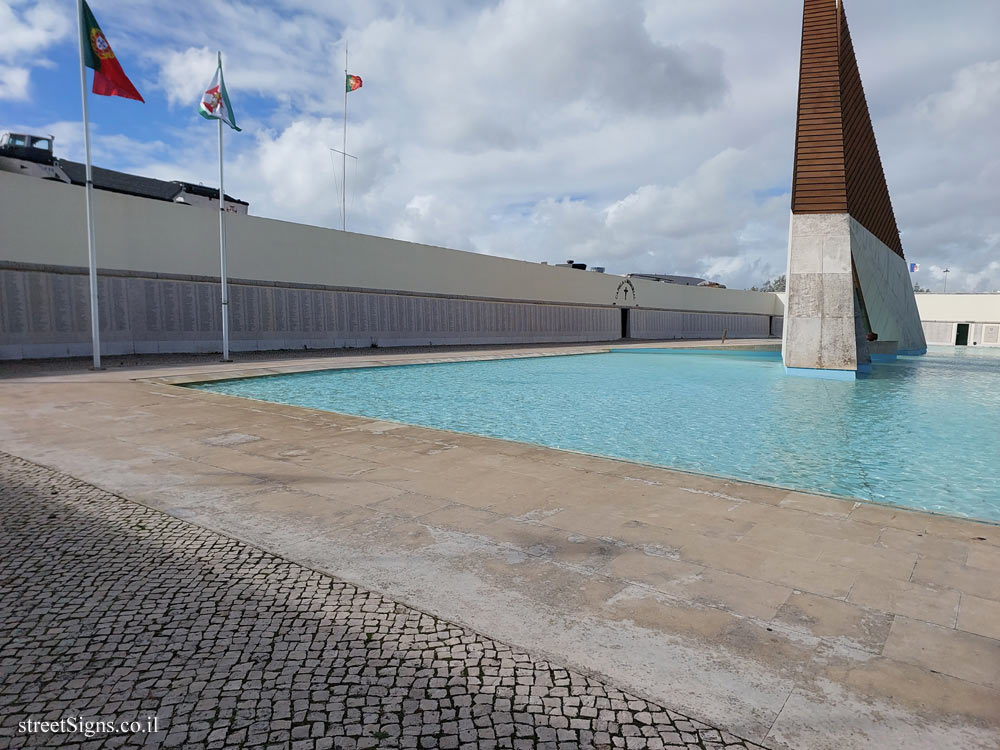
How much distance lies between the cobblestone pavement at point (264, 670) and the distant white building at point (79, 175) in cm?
2758

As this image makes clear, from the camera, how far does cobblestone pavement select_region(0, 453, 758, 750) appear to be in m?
1.79

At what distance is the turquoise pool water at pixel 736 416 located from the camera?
6.07 m

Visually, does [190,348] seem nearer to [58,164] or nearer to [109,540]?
[109,540]

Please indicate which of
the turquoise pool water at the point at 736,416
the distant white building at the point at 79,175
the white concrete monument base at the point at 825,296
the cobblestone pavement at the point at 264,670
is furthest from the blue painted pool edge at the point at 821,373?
the distant white building at the point at 79,175

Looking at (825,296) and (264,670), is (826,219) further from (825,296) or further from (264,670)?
(264,670)

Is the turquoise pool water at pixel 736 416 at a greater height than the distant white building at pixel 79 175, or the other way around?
the distant white building at pixel 79 175

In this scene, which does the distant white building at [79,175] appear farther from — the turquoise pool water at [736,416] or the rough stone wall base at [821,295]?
the rough stone wall base at [821,295]

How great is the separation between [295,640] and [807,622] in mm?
2197

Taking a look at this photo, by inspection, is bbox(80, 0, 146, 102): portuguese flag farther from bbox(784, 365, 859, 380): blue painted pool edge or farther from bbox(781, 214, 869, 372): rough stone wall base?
bbox(784, 365, 859, 380): blue painted pool edge

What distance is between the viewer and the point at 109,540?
332cm

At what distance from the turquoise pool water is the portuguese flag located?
673 cm

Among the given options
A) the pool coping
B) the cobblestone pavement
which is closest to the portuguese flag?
the pool coping

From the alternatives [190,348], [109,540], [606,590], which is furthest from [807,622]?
[190,348]

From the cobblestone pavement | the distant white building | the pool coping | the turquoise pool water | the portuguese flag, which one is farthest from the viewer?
the distant white building
